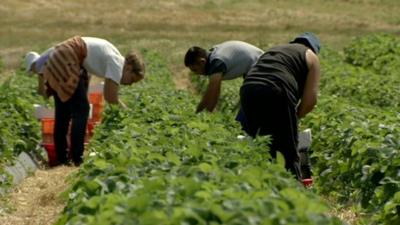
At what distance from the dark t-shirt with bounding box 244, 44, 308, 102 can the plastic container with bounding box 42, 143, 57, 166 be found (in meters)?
4.21

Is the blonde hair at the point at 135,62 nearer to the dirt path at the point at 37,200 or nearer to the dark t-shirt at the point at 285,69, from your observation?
the dirt path at the point at 37,200

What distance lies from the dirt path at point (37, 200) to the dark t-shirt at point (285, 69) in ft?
5.76

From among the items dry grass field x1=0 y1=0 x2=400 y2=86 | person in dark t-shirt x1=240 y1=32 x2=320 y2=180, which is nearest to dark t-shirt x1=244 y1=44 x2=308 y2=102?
person in dark t-shirt x1=240 y1=32 x2=320 y2=180

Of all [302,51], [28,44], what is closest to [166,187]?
[302,51]

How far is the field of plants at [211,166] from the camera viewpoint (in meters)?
4.62

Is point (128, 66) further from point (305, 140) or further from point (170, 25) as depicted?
point (170, 25)

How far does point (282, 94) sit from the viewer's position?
320 inches

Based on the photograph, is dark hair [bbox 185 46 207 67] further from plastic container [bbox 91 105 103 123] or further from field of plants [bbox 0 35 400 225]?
plastic container [bbox 91 105 103 123]

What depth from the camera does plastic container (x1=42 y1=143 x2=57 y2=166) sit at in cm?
1198

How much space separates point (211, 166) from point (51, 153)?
6594 millimetres

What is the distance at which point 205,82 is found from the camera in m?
20.7

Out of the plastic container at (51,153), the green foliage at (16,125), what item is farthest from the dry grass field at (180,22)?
the plastic container at (51,153)

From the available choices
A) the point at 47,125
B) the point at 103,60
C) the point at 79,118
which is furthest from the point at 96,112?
the point at 103,60

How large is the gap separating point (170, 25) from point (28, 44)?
29.9 feet
